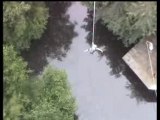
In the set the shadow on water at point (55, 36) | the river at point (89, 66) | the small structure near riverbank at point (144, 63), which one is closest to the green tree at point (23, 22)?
the shadow on water at point (55, 36)

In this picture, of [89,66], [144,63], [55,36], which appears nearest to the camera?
[144,63]

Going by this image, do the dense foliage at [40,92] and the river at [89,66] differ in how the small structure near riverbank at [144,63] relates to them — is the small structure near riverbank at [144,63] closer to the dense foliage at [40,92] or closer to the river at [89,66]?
the river at [89,66]

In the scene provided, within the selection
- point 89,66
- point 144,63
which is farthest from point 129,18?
point 89,66

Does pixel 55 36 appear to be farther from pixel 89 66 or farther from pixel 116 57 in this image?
pixel 116 57

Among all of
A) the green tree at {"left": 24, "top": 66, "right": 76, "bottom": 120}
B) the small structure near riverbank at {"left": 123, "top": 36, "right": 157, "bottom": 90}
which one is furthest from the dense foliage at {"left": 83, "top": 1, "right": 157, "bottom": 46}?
the green tree at {"left": 24, "top": 66, "right": 76, "bottom": 120}

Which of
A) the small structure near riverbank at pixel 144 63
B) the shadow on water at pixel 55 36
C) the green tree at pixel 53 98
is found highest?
the shadow on water at pixel 55 36

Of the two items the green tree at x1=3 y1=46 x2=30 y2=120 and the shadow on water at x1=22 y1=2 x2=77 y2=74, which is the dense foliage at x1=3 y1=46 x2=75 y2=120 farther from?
the shadow on water at x1=22 y1=2 x2=77 y2=74

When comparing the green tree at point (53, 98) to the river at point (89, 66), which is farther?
the river at point (89, 66)
